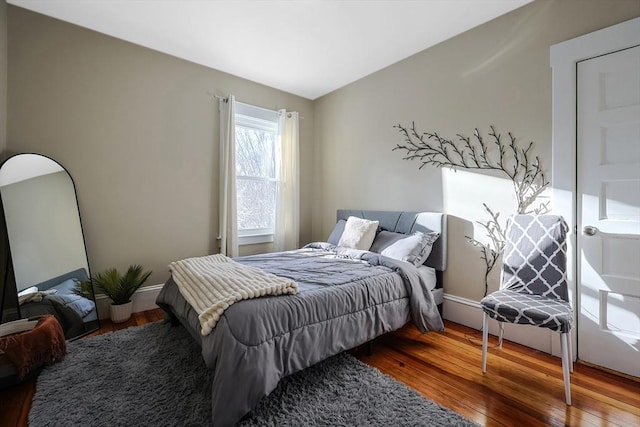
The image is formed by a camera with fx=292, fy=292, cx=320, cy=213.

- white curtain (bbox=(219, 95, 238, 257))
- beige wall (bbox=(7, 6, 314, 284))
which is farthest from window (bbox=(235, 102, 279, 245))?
beige wall (bbox=(7, 6, 314, 284))

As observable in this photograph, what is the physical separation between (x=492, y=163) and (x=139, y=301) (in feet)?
11.7

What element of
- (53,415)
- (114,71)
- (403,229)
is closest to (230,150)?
(114,71)

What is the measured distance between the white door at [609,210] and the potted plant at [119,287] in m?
3.65

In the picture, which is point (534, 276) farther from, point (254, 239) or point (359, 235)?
point (254, 239)

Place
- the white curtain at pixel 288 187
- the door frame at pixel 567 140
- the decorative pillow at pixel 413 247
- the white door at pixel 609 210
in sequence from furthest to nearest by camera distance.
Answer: the white curtain at pixel 288 187 < the decorative pillow at pixel 413 247 < the door frame at pixel 567 140 < the white door at pixel 609 210

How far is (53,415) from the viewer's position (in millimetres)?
1497

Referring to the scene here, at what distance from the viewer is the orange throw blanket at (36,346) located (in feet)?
5.71

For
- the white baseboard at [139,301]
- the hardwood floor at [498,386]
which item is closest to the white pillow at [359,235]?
the hardwood floor at [498,386]

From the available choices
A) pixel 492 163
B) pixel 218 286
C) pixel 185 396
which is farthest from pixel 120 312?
pixel 492 163

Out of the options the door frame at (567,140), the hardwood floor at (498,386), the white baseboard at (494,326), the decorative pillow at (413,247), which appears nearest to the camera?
the hardwood floor at (498,386)

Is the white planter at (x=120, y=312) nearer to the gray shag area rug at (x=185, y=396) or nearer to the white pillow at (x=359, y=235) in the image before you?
the gray shag area rug at (x=185, y=396)

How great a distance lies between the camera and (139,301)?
9.70 ft

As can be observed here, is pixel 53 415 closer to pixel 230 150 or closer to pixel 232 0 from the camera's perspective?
pixel 230 150

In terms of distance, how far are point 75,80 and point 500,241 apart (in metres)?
3.94
